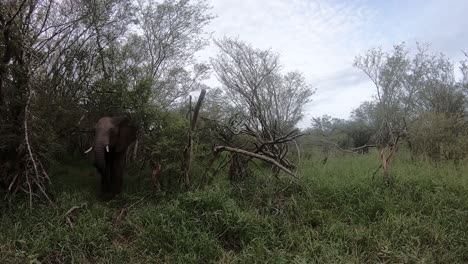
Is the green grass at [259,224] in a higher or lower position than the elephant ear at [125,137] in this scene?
lower

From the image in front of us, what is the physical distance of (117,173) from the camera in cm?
862

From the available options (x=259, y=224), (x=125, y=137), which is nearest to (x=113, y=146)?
(x=125, y=137)

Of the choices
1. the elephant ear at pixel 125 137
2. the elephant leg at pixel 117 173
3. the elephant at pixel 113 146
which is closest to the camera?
the elephant at pixel 113 146

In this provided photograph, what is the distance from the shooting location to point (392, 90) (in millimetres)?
30188

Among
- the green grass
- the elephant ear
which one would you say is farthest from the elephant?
the green grass

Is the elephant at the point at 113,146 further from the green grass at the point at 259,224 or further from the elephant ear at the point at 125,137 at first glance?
the green grass at the point at 259,224

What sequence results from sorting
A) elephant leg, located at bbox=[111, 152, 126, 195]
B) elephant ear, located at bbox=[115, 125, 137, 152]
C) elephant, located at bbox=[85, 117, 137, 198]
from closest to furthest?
1. elephant, located at bbox=[85, 117, 137, 198]
2. elephant leg, located at bbox=[111, 152, 126, 195]
3. elephant ear, located at bbox=[115, 125, 137, 152]

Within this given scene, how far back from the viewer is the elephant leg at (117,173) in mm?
8547

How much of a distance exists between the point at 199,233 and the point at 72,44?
6936 millimetres

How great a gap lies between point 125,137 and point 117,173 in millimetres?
774

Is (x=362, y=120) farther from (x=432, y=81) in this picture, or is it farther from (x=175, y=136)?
(x=175, y=136)

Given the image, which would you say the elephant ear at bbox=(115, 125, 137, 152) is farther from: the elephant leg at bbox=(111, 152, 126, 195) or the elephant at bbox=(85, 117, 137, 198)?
the elephant leg at bbox=(111, 152, 126, 195)

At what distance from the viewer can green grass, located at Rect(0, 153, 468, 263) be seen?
19.0 ft

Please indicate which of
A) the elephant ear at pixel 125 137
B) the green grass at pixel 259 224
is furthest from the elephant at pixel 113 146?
the green grass at pixel 259 224
